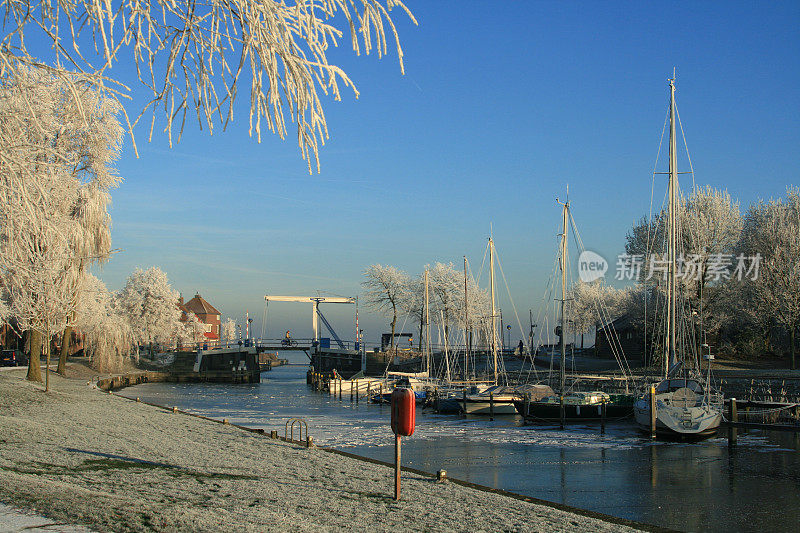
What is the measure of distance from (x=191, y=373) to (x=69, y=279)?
159 feet

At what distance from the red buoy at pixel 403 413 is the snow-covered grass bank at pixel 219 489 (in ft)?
3.76

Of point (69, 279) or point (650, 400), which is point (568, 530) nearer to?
point (650, 400)

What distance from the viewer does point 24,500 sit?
7.93 meters

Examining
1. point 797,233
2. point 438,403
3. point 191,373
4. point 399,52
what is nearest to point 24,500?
point 399,52

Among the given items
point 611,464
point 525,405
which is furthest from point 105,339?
point 611,464

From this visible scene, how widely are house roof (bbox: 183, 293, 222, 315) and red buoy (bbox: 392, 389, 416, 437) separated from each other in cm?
14185

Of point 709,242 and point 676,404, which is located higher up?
point 709,242

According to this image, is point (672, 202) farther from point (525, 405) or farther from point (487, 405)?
point (487, 405)

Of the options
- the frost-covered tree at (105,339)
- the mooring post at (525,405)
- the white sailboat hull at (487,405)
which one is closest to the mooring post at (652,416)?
the mooring post at (525,405)

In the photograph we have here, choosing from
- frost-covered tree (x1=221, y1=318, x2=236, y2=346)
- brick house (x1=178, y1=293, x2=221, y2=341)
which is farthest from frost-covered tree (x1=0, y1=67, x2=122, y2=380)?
frost-covered tree (x1=221, y1=318, x2=236, y2=346)

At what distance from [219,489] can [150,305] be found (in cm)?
8723

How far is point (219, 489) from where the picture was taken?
35.0ft

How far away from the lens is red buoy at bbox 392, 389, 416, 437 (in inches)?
448

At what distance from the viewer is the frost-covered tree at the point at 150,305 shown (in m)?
90.8
